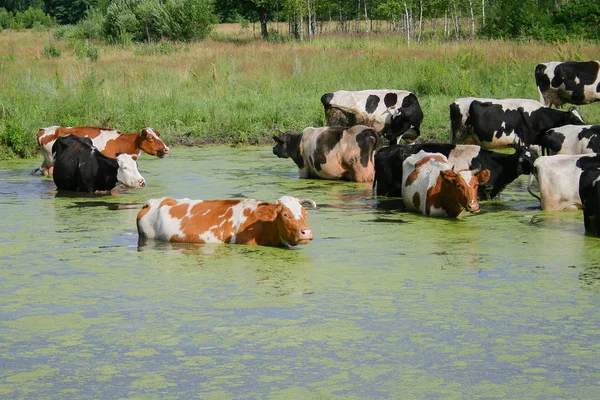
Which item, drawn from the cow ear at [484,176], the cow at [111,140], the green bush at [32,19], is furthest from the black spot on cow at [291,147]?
the green bush at [32,19]

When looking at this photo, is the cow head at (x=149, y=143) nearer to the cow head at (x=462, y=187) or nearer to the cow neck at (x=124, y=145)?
the cow neck at (x=124, y=145)

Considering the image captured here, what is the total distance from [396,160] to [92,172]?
409 centimetres

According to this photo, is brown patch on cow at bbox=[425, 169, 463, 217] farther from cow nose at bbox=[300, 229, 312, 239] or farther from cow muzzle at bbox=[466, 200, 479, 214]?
cow nose at bbox=[300, 229, 312, 239]

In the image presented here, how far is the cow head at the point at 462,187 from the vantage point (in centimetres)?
1035

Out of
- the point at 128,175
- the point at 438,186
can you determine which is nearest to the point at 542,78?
the point at 438,186

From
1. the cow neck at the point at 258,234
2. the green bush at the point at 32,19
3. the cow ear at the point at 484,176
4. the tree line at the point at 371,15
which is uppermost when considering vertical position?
the green bush at the point at 32,19

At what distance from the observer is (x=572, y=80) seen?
62.0 ft

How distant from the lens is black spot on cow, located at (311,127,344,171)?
1395 centimetres

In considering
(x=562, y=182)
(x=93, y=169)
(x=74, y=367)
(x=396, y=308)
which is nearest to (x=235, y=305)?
(x=396, y=308)

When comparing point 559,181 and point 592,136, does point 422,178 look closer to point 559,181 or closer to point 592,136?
point 559,181

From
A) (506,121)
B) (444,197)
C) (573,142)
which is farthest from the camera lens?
(506,121)

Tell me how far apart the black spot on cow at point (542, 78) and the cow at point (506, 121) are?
3872 mm

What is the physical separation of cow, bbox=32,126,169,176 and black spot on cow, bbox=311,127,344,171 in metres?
2.64

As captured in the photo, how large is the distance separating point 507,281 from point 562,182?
11.9ft
